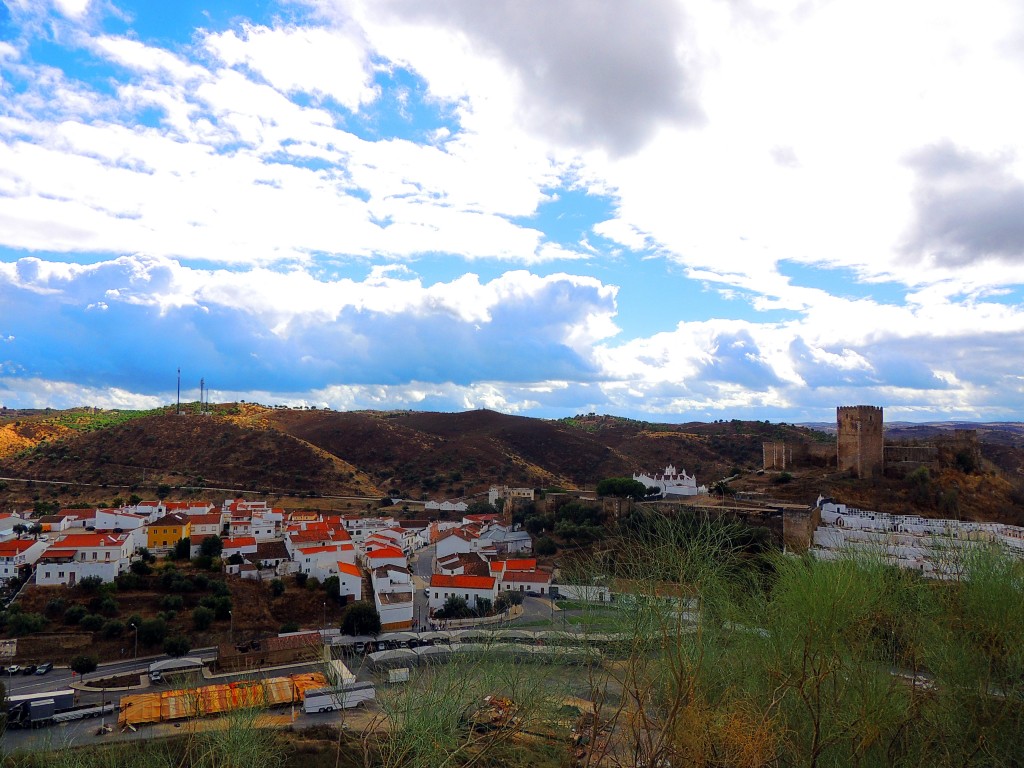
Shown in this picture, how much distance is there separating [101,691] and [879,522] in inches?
896

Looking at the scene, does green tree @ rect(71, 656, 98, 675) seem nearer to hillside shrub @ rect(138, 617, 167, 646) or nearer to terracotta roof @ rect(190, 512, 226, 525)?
hillside shrub @ rect(138, 617, 167, 646)

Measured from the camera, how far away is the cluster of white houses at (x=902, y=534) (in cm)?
763

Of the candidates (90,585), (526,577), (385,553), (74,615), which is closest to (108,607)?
(74,615)

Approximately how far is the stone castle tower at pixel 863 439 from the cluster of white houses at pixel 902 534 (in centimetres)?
386

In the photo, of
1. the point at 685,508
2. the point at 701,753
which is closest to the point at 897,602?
the point at 701,753

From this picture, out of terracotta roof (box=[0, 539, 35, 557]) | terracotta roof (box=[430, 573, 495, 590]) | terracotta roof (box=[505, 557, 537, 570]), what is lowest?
terracotta roof (box=[430, 573, 495, 590])

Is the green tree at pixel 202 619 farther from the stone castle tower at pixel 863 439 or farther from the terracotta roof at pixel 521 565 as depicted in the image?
the stone castle tower at pixel 863 439

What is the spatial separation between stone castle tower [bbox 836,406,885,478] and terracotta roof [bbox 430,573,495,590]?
638 inches

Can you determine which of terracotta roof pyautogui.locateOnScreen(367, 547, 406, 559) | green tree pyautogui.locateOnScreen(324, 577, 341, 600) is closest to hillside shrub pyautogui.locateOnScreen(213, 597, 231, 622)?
green tree pyautogui.locateOnScreen(324, 577, 341, 600)

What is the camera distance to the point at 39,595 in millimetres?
21938

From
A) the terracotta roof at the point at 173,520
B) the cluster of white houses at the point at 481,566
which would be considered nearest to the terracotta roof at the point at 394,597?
the cluster of white houses at the point at 481,566

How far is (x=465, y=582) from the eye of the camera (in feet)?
75.9

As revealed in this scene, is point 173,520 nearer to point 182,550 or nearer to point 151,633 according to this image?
point 182,550

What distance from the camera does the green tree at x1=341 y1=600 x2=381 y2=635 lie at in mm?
20656
